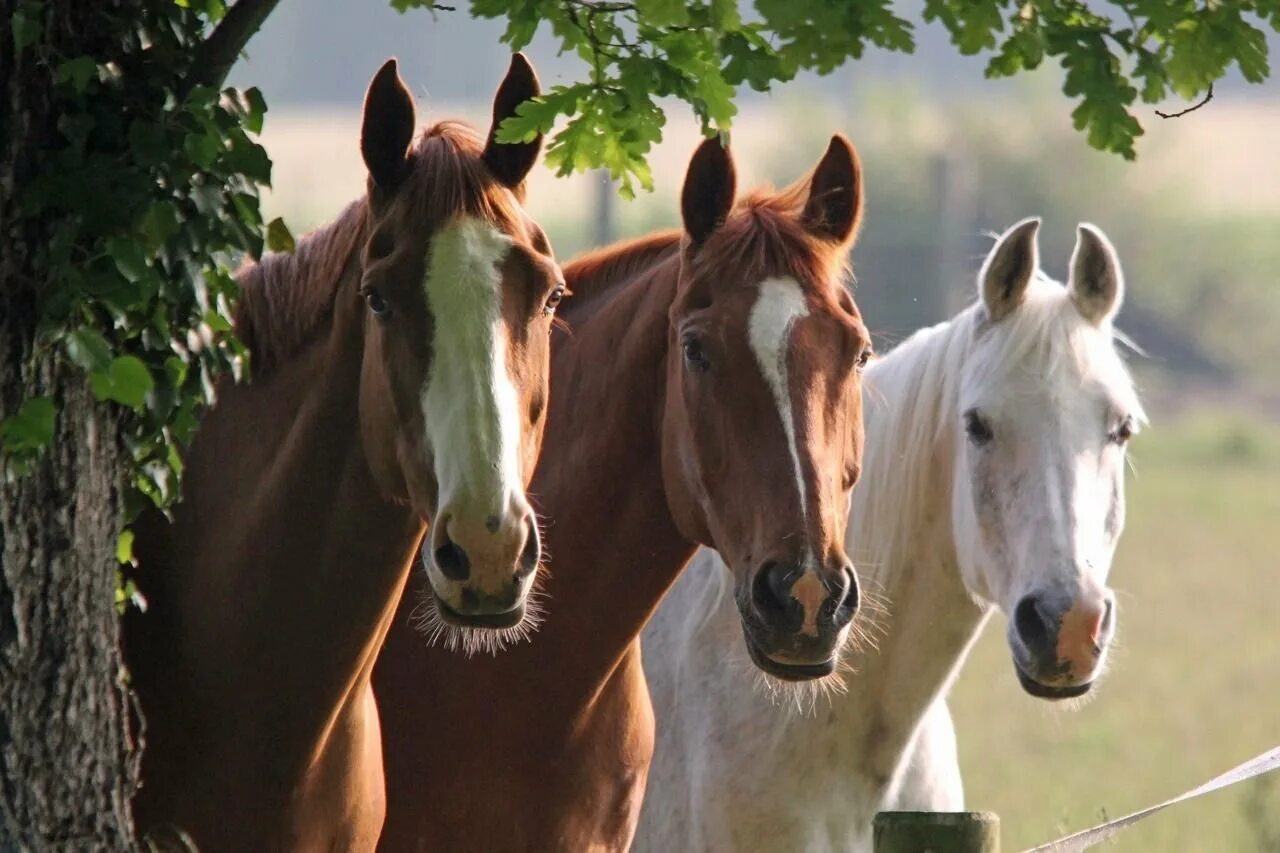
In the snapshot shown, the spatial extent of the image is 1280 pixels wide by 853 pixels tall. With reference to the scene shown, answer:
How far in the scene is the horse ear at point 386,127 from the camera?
3.23 m

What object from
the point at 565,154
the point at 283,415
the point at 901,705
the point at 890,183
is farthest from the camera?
the point at 890,183

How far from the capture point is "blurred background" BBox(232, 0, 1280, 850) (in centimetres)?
1455

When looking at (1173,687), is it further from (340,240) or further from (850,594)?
(340,240)

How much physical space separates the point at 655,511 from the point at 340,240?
953mm

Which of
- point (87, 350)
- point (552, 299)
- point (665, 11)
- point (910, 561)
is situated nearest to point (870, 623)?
point (910, 561)

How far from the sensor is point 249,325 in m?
3.44

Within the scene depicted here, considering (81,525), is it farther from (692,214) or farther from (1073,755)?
(1073,755)

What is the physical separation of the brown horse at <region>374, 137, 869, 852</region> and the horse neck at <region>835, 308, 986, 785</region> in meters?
0.67

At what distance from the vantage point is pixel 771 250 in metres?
3.72

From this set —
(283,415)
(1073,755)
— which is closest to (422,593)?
(283,415)

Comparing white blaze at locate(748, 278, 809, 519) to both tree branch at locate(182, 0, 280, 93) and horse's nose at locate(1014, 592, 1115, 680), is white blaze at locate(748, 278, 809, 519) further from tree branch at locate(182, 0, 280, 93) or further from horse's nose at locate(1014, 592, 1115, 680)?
tree branch at locate(182, 0, 280, 93)

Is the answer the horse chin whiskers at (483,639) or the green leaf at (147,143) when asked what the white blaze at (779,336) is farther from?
the green leaf at (147,143)

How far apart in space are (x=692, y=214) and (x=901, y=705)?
1365 mm

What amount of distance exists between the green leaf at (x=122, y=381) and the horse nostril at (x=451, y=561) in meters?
0.56
